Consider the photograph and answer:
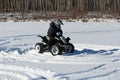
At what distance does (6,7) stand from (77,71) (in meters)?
65.5

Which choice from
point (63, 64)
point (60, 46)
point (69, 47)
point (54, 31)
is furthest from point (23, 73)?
point (54, 31)

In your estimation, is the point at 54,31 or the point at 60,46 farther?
the point at 54,31

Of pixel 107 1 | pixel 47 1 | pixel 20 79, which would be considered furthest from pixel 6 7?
pixel 20 79

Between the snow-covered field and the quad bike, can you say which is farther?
the quad bike

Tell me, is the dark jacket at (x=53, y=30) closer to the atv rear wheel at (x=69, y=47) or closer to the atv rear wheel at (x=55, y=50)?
the atv rear wheel at (x=55, y=50)

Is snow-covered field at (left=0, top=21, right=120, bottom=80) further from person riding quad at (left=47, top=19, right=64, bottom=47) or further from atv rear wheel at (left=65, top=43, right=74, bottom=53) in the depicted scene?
person riding quad at (left=47, top=19, right=64, bottom=47)

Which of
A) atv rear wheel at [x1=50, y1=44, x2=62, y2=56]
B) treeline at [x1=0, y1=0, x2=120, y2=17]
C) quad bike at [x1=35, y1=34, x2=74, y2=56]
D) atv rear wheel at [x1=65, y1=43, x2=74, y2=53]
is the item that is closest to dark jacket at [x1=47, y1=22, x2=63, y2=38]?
quad bike at [x1=35, y1=34, x2=74, y2=56]

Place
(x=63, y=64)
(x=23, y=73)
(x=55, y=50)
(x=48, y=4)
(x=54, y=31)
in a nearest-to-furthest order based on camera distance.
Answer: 1. (x=23, y=73)
2. (x=63, y=64)
3. (x=55, y=50)
4. (x=54, y=31)
5. (x=48, y=4)

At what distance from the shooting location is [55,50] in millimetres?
14156

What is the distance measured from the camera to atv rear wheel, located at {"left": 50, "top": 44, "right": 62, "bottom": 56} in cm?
1406

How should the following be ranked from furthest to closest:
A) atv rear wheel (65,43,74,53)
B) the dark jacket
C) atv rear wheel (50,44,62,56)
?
the dark jacket
atv rear wheel (65,43,74,53)
atv rear wheel (50,44,62,56)

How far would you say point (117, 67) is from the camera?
11.4m

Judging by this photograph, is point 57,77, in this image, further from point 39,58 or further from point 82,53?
point 82,53

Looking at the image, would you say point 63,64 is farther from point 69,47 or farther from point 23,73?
point 69,47
